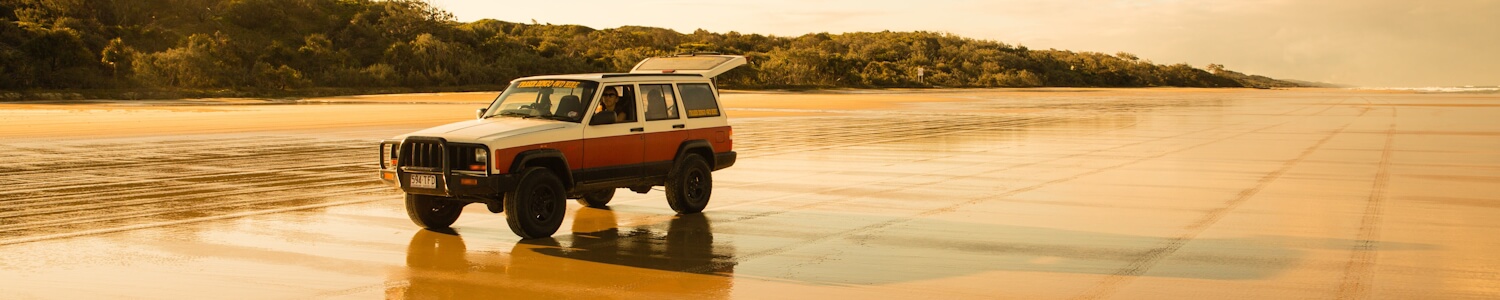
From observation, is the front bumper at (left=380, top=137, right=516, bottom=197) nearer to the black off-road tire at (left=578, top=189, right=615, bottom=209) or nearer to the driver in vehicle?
the driver in vehicle

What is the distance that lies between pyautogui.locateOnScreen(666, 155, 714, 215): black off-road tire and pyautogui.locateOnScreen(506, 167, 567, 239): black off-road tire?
1.64 m

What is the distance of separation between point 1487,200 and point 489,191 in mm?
11043

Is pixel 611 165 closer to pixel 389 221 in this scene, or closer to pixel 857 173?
pixel 389 221

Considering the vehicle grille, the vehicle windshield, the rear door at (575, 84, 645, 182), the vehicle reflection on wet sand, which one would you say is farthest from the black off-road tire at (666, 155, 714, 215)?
the vehicle grille

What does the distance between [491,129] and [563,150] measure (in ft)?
2.11

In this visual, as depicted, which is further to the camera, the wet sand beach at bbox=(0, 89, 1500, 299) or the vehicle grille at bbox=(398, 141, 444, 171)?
the vehicle grille at bbox=(398, 141, 444, 171)

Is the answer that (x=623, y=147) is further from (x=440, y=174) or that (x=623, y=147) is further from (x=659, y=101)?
(x=440, y=174)

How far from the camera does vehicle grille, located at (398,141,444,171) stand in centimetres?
1082

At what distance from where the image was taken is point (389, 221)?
40.2 ft

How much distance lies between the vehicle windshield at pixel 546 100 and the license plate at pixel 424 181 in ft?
3.90

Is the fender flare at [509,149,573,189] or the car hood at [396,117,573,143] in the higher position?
the car hood at [396,117,573,143]

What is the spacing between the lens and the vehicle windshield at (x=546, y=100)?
455 inches

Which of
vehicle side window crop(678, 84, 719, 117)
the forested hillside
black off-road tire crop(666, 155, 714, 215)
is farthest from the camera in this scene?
the forested hillside

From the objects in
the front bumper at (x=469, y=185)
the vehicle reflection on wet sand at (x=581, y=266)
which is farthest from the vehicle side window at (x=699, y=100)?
Answer: the front bumper at (x=469, y=185)
